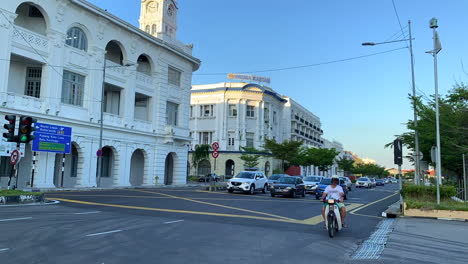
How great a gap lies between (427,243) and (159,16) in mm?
53948

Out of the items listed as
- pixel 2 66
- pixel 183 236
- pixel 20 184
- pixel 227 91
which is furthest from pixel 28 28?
pixel 227 91

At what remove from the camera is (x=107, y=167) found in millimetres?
33250

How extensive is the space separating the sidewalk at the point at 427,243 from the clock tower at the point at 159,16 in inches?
1929

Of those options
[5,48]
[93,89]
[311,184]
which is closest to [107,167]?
[93,89]

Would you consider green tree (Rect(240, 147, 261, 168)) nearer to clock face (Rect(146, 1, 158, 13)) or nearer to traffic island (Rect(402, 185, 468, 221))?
clock face (Rect(146, 1, 158, 13))

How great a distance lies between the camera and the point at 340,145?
136m

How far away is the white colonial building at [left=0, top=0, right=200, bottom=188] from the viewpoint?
80.7ft

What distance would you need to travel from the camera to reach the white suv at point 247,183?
89.2 ft

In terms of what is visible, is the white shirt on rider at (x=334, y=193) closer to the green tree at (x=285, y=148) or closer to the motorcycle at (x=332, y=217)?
the motorcycle at (x=332, y=217)

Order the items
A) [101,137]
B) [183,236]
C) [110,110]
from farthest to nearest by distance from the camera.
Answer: [110,110] → [101,137] → [183,236]

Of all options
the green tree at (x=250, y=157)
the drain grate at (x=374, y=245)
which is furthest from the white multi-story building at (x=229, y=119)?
the drain grate at (x=374, y=245)

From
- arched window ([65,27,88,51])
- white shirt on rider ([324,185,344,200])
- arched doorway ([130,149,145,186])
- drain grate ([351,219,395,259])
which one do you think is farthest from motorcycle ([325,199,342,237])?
arched doorway ([130,149,145,186])

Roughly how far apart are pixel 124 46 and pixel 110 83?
12.5ft

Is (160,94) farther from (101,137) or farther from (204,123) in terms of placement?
(204,123)
